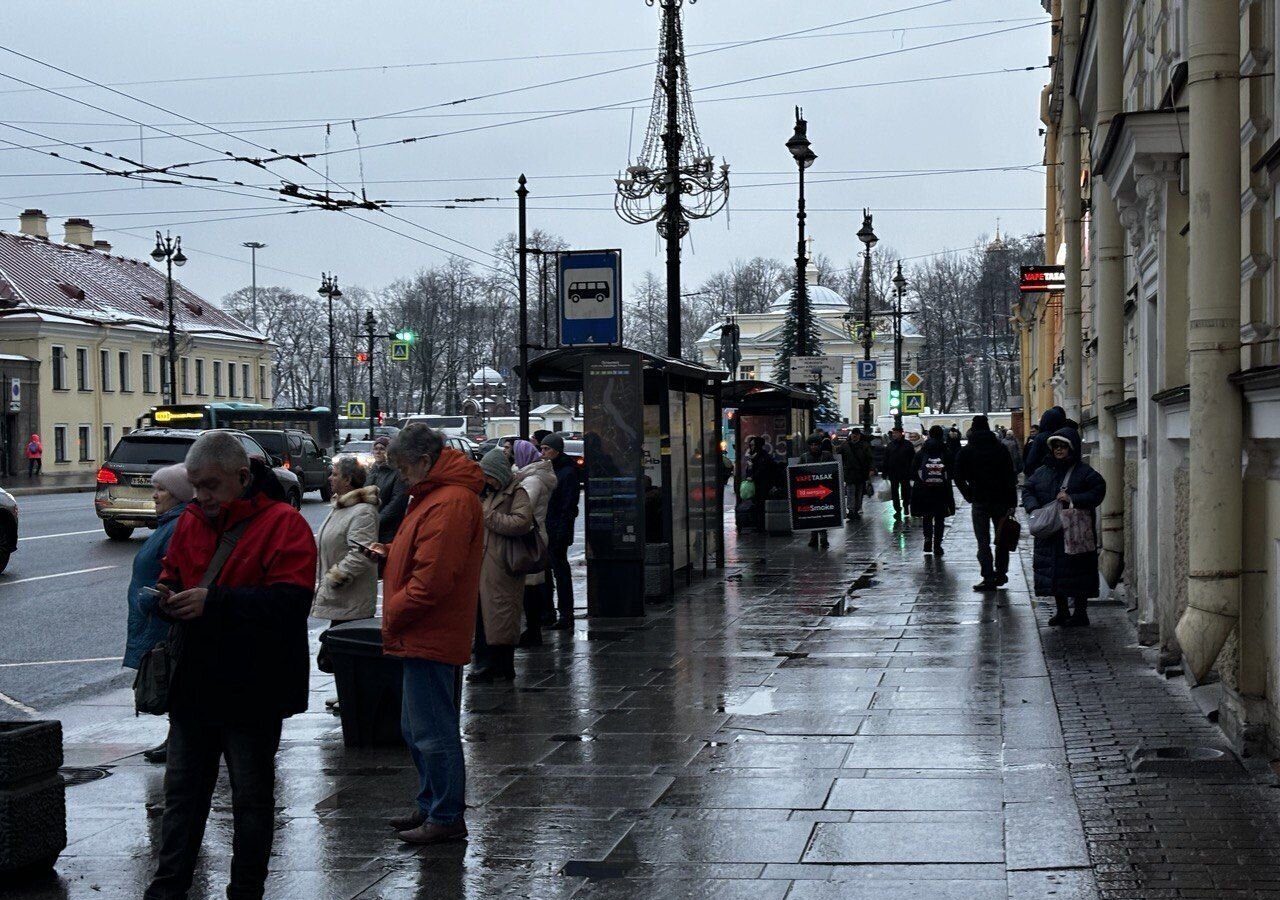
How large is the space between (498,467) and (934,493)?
11733mm

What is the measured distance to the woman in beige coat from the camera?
35.1 feet

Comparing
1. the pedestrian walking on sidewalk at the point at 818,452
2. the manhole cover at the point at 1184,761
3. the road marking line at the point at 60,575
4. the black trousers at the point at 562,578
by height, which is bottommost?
the road marking line at the point at 60,575

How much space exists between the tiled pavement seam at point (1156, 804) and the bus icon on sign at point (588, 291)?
744 centimetres

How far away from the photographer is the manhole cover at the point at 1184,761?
25.2 ft

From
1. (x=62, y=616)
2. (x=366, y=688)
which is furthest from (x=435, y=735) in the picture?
(x=62, y=616)

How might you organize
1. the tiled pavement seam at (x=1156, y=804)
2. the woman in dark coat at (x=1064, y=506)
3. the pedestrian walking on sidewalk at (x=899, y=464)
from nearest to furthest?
the tiled pavement seam at (x=1156, y=804), the woman in dark coat at (x=1064, y=506), the pedestrian walking on sidewalk at (x=899, y=464)

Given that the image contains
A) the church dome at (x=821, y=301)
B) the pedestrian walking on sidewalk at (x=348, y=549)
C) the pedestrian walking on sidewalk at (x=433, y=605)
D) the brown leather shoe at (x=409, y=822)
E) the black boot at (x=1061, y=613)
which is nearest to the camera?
the pedestrian walking on sidewalk at (x=433, y=605)

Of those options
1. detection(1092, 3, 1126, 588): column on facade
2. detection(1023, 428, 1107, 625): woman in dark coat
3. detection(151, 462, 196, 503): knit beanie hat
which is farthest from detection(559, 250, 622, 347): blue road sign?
detection(151, 462, 196, 503): knit beanie hat

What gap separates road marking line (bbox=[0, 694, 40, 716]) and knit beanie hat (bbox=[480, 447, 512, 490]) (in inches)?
139

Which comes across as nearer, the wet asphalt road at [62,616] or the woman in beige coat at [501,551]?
the woman in beige coat at [501,551]

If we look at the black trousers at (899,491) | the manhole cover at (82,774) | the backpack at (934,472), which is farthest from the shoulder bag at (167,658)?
the black trousers at (899,491)

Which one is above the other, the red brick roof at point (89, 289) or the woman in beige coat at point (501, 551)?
the red brick roof at point (89, 289)

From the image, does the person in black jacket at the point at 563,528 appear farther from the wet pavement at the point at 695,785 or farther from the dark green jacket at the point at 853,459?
the dark green jacket at the point at 853,459

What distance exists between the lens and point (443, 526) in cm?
681
